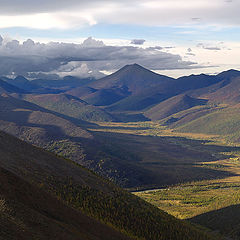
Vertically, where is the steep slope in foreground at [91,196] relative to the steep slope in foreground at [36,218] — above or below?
below

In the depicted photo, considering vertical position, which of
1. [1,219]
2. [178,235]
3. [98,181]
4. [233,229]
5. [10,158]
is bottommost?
[233,229]

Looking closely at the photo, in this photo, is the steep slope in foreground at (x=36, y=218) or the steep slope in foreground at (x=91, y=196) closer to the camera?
the steep slope in foreground at (x=36, y=218)

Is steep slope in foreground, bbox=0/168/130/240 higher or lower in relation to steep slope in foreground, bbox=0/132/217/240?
higher

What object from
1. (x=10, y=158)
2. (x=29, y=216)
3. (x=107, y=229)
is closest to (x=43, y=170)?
(x=10, y=158)

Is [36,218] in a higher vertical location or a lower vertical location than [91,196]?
higher

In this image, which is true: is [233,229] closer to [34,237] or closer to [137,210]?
[137,210]

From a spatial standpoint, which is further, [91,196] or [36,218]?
[91,196]

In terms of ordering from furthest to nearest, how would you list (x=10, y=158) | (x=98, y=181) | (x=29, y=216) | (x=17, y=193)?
(x=98, y=181)
(x=10, y=158)
(x=17, y=193)
(x=29, y=216)

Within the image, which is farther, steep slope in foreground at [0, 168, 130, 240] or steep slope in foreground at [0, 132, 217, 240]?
steep slope in foreground at [0, 132, 217, 240]
